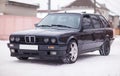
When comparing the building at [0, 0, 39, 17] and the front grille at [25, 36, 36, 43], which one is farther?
the building at [0, 0, 39, 17]

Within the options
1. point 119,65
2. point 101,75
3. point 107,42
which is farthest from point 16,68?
point 107,42

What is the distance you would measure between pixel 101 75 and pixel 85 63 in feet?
7.98

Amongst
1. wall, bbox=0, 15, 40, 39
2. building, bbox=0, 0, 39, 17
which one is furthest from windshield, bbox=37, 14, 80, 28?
building, bbox=0, 0, 39, 17

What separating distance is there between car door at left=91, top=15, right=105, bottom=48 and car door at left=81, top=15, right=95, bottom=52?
0.95ft

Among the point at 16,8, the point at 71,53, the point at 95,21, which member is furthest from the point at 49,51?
the point at 16,8

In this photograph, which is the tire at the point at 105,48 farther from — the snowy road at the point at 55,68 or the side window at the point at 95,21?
the snowy road at the point at 55,68

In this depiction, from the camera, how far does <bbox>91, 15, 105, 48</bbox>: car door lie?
12961 mm

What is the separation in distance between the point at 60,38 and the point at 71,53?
77cm

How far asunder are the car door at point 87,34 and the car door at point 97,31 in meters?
0.29

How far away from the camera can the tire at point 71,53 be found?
35.6 feet

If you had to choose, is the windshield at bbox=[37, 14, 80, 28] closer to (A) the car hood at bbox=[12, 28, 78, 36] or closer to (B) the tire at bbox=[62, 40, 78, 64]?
(A) the car hood at bbox=[12, 28, 78, 36]

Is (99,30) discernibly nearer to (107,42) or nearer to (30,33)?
(107,42)

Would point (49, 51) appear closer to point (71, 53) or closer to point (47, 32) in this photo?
point (47, 32)

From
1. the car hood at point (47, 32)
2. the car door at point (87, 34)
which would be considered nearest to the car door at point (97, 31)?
the car door at point (87, 34)
